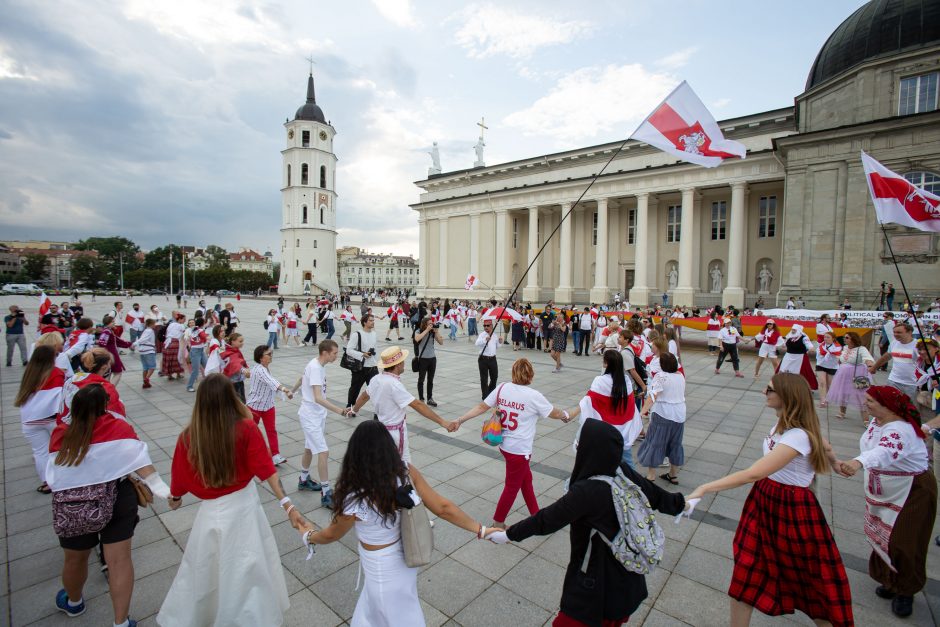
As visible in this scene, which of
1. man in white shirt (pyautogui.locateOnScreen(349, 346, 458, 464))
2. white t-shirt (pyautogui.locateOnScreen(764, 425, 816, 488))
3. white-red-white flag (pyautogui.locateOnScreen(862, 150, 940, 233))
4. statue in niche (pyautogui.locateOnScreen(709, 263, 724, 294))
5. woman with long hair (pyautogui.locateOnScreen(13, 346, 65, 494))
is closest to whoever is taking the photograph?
white t-shirt (pyautogui.locateOnScreen(764, 425, 816, 488))

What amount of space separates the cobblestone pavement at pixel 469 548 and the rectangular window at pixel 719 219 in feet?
106

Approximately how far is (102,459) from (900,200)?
10787 millimetres

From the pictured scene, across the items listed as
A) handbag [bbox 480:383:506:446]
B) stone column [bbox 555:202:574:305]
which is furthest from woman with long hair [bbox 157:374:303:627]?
stone column [bbox 555:202:574:305]

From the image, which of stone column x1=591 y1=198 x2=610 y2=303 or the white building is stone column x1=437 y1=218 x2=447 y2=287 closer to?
stone column x1=591 y1=198 x2=610 y2=303

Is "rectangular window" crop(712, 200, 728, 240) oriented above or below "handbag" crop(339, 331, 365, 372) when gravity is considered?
above

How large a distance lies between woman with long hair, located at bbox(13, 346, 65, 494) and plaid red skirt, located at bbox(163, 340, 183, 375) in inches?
300

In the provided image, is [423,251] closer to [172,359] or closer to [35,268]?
[172,359]

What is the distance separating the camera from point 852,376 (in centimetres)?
848

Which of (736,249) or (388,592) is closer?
(388,592)

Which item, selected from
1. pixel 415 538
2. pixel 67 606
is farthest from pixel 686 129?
pixel 67 606

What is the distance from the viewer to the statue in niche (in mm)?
36062

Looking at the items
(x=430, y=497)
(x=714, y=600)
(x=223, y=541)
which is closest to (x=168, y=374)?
(x=223, y=541)

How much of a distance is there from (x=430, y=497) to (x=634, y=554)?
1.07 meters

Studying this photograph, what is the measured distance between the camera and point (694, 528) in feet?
14.9
